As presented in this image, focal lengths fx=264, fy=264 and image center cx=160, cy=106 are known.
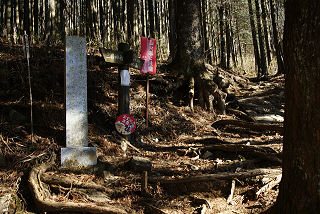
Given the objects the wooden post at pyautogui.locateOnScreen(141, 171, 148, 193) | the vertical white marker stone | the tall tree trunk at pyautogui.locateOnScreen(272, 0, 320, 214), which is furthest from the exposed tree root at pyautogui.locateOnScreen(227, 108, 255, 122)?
the tall tree trunk at pyautogui.locateOnScreen(272, 0, 320, 214)

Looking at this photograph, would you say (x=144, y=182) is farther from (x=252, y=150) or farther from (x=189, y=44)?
(x=189, y=44)

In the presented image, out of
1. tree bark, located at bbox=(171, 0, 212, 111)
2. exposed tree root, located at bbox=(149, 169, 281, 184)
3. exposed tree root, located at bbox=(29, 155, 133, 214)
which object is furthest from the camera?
tree bark, located at bbox=(171, 0, 212, 111)

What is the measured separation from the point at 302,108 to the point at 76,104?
3243 millimetres

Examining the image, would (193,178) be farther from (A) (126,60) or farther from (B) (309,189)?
(A) (126,60)

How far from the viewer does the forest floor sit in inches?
134

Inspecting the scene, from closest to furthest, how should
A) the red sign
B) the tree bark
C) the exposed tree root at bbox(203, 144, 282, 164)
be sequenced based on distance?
the exposed tree root at bbox(203, 144, 282, 164) < the red sign < the tree bark

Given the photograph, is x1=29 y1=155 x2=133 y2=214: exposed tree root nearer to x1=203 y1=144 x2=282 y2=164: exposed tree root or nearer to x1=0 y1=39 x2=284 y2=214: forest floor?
x1=0 y1=39 x2=284 y2=214: forest floor

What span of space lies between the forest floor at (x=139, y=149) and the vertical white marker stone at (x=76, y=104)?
26 centimetres

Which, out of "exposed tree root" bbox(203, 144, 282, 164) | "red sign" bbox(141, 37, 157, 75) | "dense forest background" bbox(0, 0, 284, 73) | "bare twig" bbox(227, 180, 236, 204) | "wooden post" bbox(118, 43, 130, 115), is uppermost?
"dense forest background" bbox(0, 0, 284, 73)

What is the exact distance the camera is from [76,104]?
13.8 ft

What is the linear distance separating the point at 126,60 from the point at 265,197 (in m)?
3.34

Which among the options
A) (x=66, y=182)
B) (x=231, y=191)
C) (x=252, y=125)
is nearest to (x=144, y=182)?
(x=66, y=182)

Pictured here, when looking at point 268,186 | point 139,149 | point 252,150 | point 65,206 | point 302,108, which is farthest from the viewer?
point 139,149

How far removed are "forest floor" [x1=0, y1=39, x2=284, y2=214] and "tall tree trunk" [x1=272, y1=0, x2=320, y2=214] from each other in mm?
1046
